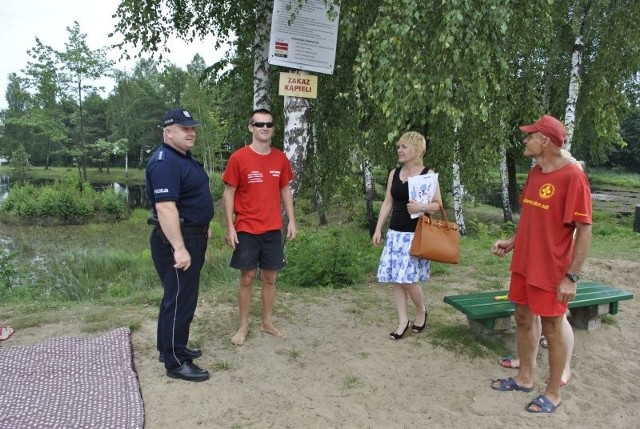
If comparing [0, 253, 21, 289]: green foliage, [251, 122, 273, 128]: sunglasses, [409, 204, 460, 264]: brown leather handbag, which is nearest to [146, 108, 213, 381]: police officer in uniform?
[251, 122, 273, 128]: sunglasses

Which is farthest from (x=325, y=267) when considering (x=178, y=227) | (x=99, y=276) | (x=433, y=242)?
(x=99, y=276)

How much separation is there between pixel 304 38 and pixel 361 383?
323cm

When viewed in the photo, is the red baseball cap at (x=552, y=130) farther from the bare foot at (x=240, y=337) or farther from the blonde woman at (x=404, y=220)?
the bare foot at (x=240, y=337)

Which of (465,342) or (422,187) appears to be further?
(465,342)

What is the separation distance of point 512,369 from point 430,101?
219cm

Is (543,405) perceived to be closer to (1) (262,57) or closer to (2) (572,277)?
(2) (572,277)

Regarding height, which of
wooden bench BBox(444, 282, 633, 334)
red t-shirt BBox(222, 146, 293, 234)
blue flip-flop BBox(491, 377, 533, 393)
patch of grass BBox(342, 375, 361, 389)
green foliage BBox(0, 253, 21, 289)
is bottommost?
green foliage BBox(0, 253, 21, 289)

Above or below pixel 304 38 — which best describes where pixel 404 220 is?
below

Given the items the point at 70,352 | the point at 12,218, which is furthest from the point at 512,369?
the point at 12,218

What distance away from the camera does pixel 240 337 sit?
3969 millimetres

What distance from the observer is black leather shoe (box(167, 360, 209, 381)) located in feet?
10.9

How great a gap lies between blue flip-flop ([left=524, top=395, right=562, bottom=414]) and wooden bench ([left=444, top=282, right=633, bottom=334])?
754 mm

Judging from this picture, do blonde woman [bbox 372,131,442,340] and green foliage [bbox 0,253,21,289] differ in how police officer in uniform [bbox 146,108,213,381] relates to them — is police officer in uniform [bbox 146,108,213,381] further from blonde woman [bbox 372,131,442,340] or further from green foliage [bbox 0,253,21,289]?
green foliage [bbox 0,253,21,289]

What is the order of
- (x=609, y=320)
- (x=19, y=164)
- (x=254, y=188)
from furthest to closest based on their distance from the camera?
1. (x=19, y=164)
2. (x=609, y=320)
3. (x=254, y=188)
